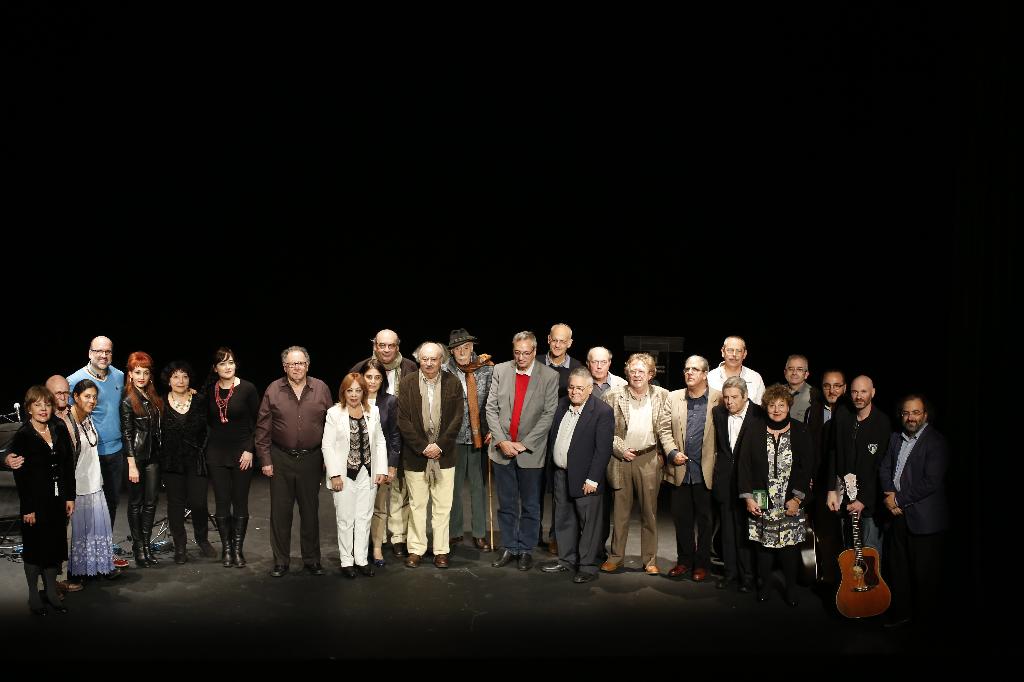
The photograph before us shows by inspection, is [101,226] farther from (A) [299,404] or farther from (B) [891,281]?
(B) [891,281]

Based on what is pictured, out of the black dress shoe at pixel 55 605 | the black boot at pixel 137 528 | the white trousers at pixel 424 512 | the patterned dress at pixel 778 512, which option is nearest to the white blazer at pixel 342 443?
the white trousers at pixel 424 512

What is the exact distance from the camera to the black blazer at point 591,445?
4.90m

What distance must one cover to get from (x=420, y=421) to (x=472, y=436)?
0.46m

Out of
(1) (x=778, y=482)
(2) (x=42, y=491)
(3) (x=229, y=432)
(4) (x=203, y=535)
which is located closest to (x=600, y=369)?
(1) (x=778, y=482)

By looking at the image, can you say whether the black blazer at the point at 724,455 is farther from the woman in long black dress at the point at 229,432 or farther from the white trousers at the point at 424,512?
the woman in long black dress at the point at 229,432

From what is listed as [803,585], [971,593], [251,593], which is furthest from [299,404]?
[971,593]

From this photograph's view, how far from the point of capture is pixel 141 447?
5039mm

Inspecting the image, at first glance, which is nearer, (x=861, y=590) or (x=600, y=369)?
(x=861, y=590)

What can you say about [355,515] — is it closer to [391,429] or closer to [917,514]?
[391,429]

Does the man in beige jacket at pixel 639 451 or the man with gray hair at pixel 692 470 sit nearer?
the man with gray hair at pixel 692 470

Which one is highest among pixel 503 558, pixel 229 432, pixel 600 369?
pixel 600 369

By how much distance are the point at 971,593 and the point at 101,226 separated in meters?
6.86

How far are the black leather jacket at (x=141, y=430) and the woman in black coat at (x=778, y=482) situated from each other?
3.35m

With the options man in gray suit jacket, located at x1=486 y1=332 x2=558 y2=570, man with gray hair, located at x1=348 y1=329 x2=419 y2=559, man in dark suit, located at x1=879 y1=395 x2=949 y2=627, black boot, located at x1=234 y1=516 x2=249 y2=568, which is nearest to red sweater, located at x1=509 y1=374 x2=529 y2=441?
man in gray suit jacket, located at x1=486 y1=332 x2=558 y2=570
